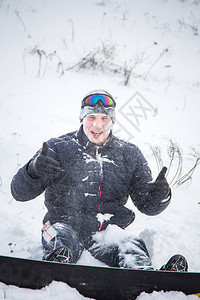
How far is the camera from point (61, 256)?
1644mm

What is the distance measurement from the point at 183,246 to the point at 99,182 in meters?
1.19

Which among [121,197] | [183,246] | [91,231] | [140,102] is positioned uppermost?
[140,102]

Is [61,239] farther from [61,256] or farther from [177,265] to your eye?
[177,265]

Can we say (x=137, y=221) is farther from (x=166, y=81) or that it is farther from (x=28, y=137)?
(x=166, y=81)

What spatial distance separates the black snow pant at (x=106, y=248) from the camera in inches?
70.0

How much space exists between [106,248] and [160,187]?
64cm

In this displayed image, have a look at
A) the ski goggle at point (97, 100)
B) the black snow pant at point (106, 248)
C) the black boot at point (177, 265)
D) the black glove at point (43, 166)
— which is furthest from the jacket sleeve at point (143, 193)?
the black glove at point (43, 166)

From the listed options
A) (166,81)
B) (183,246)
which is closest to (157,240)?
(183,246)

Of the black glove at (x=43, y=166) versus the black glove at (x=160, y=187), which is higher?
the black glove at (x=43, y=166)

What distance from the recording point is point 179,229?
280 centimetres

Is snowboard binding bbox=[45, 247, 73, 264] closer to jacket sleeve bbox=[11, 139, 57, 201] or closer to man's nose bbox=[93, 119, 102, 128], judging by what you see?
jacket sleeve bbox=[11, 139, 57, 201]

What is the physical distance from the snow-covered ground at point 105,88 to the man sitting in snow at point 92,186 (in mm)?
278

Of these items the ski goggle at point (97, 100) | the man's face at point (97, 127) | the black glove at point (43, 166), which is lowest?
the black glove at point (43, 166)

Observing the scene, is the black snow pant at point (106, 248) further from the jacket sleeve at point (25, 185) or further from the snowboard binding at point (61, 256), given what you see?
the jacket sleeve at point (25, 185)
